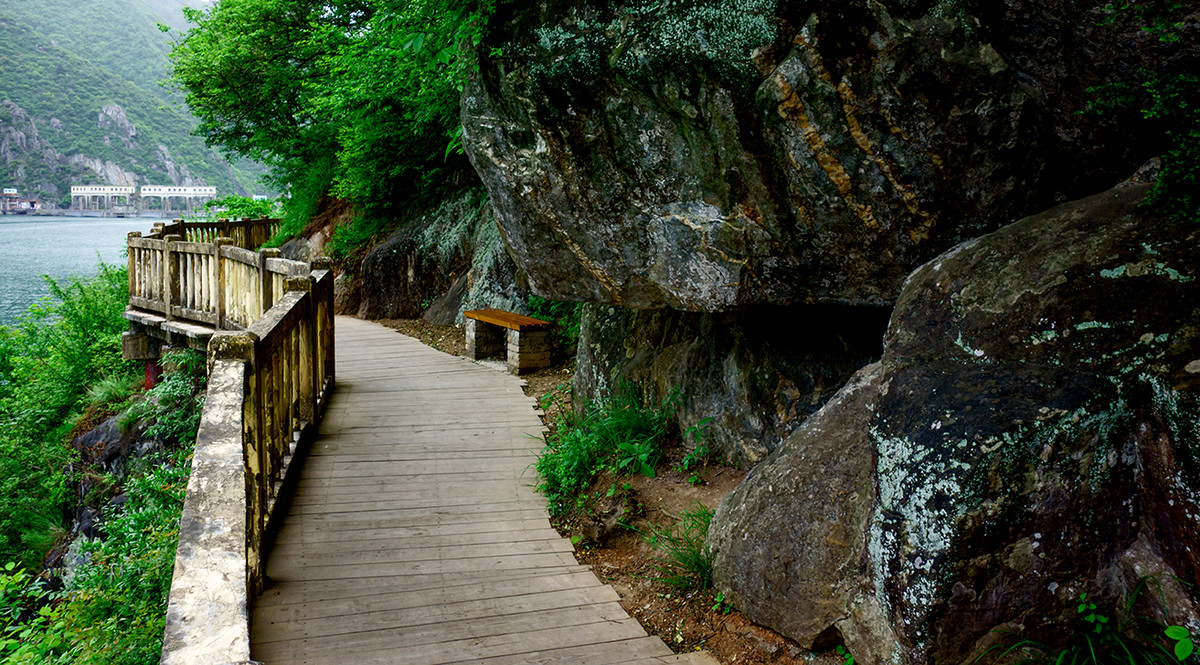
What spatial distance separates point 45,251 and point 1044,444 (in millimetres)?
56058

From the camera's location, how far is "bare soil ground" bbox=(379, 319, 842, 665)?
11.8 ft

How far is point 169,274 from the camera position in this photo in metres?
9.95

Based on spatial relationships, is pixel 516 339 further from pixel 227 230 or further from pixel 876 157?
pixel 227 230

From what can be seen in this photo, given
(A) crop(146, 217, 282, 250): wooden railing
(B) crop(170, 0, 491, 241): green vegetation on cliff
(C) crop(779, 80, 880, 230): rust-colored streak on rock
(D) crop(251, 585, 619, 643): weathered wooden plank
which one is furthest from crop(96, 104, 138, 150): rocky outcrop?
(C) crop(779, 80, 880, 230): rust-colored streak on rock

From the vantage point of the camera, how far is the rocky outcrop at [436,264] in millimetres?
12352

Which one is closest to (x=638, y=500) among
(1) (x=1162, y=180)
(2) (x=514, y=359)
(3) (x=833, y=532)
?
(3) (x=833, y=532)

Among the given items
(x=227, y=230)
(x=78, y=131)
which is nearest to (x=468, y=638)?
(x=227, y=230)

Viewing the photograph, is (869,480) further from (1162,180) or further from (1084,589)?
(1162,180)

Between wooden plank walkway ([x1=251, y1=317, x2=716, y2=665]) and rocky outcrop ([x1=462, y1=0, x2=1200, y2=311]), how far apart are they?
1.89 m

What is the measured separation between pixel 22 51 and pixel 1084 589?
76.7 m

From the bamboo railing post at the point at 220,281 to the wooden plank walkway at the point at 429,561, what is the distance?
257 centimetres

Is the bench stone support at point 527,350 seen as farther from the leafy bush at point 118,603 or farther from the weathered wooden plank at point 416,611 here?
the weathered wooden plank at point 416,611

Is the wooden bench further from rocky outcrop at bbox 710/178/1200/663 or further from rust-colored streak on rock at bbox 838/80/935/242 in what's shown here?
rocky outcrop at bbox 710/178/1200/663

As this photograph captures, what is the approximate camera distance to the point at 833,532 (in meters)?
3.40
